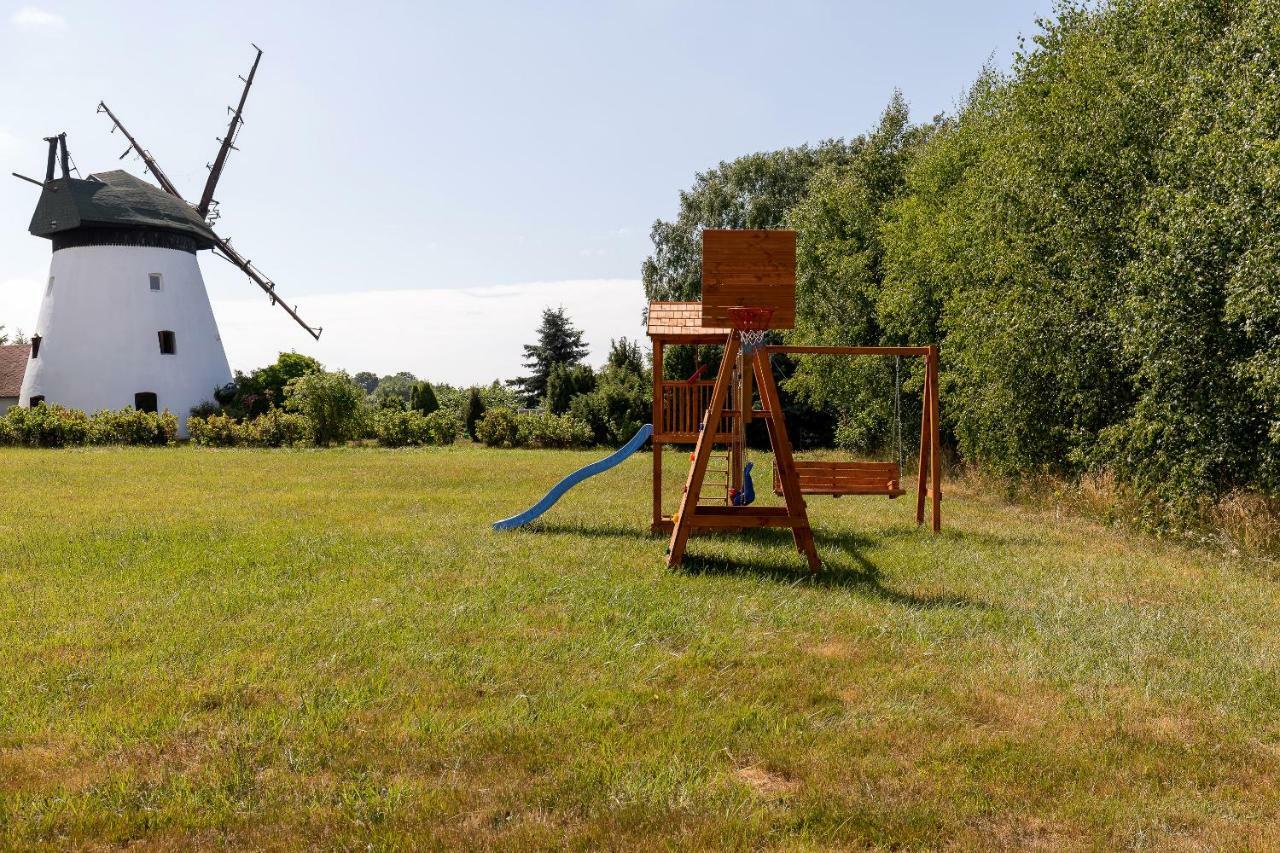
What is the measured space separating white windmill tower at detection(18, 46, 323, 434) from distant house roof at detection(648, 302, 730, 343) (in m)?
31.6

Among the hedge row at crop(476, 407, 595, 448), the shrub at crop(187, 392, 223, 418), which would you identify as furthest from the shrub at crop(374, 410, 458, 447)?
the shrub at crop(187, 392, 223, 418)

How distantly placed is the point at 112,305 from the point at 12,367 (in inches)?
427

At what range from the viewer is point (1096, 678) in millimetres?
5840

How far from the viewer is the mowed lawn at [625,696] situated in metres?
3.89

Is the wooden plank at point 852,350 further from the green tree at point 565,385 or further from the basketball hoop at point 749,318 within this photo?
the green tree at point 565,385

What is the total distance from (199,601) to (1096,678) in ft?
22.5

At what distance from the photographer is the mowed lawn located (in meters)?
3.89

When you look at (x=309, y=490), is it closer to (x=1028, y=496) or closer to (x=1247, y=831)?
(x=1028, y=496)

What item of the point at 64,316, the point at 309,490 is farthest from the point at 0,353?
the point at 309,490

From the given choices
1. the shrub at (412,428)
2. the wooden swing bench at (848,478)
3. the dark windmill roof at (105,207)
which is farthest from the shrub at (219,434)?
the wooden swing bench at (848,478)

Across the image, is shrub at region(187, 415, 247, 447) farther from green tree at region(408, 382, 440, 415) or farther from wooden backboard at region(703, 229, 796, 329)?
wooden backboard at region(703, 229, 796, 329)

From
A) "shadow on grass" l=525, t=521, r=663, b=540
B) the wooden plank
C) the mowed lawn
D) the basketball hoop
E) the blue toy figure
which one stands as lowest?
the mowed lawn

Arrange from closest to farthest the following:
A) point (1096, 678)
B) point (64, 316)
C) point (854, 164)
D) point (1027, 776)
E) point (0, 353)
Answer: point (1027, 776)
point (1096, 678)
point (854, 164)
point (64, 316)
point (0, 353)

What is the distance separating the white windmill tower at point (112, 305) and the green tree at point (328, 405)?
27.9 feet
